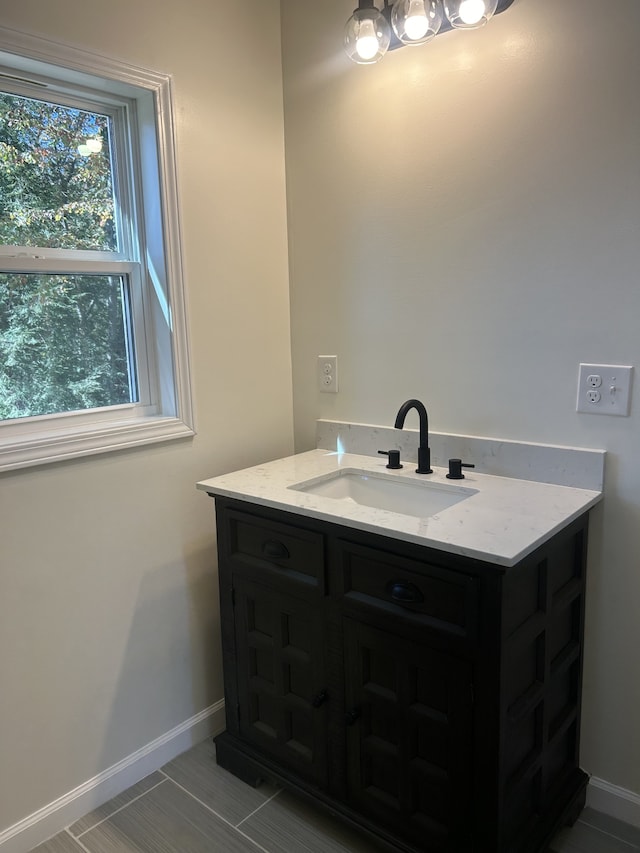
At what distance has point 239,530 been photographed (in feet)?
5.61

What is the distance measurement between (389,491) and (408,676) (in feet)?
1.80

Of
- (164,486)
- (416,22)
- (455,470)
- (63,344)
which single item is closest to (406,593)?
(455,470)

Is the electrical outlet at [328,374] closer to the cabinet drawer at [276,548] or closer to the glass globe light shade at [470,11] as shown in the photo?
the cabinet drawer at [276,548]

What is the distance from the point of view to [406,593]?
4.46 ft

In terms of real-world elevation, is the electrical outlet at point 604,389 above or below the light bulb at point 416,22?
below

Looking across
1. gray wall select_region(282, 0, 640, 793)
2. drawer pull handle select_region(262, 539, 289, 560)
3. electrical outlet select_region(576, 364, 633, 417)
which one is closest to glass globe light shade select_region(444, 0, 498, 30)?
gray wall select_region(282, 0, 640, 793)

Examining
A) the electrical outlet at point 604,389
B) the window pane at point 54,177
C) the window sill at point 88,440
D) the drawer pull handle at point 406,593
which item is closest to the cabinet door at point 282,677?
the drawer pull handle at point 406,593

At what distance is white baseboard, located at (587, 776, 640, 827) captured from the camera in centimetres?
162

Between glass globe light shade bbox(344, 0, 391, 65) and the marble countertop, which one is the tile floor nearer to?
the marble countertop

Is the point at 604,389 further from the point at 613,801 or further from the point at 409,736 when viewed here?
the point at 613,801

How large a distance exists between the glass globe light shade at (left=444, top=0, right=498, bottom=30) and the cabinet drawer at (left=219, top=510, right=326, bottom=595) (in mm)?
1263

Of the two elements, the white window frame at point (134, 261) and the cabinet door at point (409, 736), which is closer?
the cabinet door at point (409, 736)

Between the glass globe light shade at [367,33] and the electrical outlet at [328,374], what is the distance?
0.87 metres

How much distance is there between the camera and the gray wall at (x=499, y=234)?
1485 millimetres
